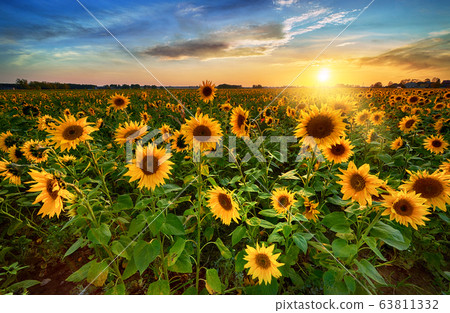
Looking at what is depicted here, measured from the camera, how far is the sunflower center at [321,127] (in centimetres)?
246

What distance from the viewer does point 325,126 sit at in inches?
96.9

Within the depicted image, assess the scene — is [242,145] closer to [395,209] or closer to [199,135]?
[199,135]

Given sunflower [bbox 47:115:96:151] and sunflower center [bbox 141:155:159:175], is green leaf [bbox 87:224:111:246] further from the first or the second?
sunflower [bbox 47:115:96:151]

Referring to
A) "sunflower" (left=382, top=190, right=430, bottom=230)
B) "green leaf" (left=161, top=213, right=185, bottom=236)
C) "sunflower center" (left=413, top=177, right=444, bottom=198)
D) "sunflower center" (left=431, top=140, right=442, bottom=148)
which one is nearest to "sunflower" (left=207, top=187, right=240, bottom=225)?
"green leaf" (left=161, top=213, right=185, bottom=236)

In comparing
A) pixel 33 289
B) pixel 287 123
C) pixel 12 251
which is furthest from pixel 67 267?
pixel 287 123

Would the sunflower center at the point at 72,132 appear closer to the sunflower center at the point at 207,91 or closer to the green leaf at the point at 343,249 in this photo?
the green leaf at the point at 343,249

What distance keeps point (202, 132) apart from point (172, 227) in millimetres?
1072

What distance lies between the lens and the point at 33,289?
2.51m

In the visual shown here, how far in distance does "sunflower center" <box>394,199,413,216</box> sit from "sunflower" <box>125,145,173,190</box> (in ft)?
6.66

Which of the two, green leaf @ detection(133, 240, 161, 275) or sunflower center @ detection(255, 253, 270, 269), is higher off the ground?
green leaf @ detection(133, 240, 161, 275)

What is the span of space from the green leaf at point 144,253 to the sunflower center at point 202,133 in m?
1.14

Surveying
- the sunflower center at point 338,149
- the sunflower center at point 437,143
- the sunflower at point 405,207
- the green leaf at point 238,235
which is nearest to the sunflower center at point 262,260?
the green leaf at point 238,235

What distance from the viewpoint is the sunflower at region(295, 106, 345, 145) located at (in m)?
2.44

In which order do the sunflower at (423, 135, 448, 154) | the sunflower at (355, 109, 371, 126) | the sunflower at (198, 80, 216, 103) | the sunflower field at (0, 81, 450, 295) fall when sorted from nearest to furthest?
the sunflower field at (0, 81, 450, 295) < the sunflower at (423, 135, 448, 154) < the sunflower at (198, 80, 216, 103) < the sunflower at (355, 109, 371, 126)
